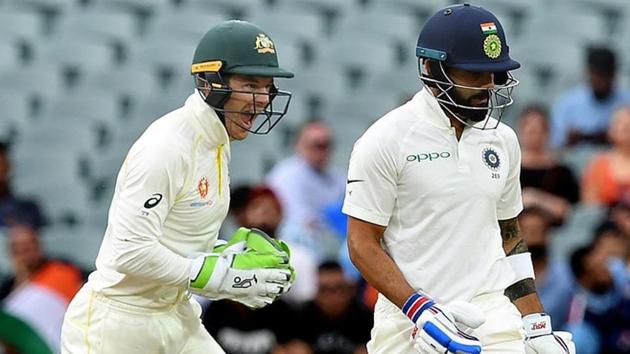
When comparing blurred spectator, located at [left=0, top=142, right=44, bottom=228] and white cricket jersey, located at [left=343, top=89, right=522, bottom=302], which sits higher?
white cricket jersey, located at [left=343, top=89, right=522, bottom=302]

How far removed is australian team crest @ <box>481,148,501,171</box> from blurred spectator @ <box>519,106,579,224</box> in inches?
153

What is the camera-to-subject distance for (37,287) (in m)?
9.58

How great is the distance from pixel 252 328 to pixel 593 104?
292 cm

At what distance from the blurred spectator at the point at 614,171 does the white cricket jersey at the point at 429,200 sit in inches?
162

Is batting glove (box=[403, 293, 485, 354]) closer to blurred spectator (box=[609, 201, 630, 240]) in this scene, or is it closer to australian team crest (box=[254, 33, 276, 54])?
australian team crest (box=[254, 33, 276, 54])

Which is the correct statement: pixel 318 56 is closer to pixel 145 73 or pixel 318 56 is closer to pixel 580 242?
pixel 145 73

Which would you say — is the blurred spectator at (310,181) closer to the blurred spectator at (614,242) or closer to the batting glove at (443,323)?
the blurred spectator at (614,242)

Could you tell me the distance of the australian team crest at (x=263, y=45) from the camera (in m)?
6.07

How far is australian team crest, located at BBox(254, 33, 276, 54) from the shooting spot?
6074mm

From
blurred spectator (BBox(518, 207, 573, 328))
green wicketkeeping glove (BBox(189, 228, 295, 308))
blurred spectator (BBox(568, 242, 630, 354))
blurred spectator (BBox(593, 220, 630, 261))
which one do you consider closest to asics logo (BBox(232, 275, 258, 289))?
green wicketkeeping glove (BBox(189, 228, 295, 308))

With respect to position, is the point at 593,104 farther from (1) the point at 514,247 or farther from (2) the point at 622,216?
(1) the point at 514,247

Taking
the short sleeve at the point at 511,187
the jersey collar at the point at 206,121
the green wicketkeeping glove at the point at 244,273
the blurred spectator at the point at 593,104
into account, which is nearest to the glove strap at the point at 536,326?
the short sleeve at the point at 511,187

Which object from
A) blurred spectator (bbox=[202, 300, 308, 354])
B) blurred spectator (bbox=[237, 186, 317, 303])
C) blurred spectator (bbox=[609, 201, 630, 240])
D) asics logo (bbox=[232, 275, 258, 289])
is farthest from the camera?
blurred spectator (bbox=[237, 186, 317, 303])

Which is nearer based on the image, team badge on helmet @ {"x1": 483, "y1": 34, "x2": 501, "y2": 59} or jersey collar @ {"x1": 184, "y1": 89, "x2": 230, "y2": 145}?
team badge on helmet @ {"x1": 483, "y1": 34, "x2": 501, "y2": 59}
